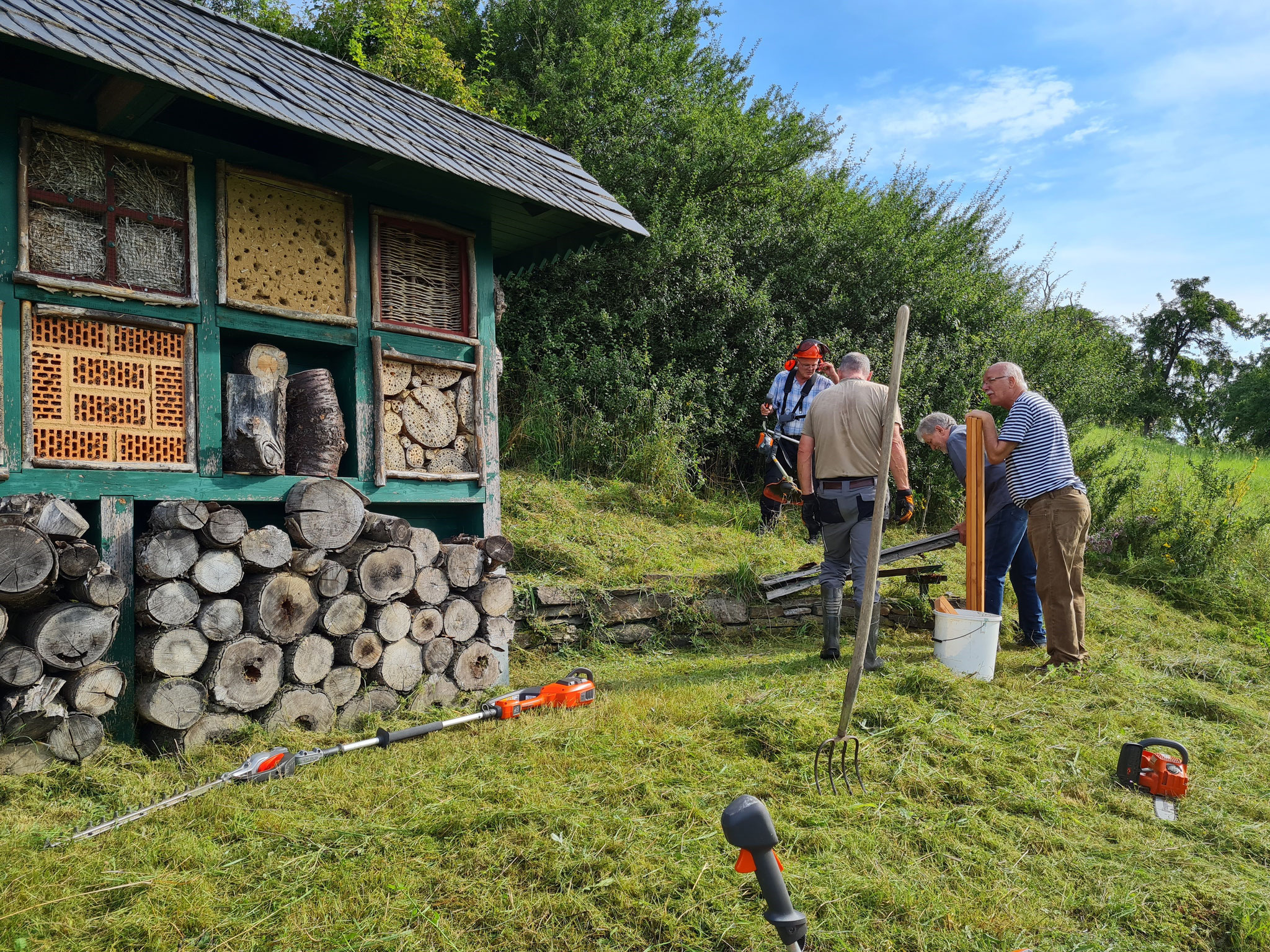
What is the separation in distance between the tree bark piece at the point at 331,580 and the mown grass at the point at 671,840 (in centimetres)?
76

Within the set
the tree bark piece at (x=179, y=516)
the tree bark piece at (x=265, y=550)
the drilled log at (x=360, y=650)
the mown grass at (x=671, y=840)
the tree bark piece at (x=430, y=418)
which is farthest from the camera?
the tree bark piece at (x=430, y=418)

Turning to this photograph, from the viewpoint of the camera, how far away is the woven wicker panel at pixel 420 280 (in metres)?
5.36

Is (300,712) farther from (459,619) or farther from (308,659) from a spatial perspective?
→ (459,619)

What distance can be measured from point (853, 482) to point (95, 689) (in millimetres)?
4376

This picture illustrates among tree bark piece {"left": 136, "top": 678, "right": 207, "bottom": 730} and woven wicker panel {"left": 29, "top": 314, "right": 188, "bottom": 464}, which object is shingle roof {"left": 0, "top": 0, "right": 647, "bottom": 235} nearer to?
woven wicker panel {"left": 29, "top": 314, "right": 188, "bottom": 464}

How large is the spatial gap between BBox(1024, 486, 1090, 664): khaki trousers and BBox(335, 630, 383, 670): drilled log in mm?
4257

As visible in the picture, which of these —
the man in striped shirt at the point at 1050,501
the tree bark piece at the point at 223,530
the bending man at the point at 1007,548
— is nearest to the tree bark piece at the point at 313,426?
the tree bark piece at the point at 223,530

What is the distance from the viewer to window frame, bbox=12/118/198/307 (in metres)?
3.92

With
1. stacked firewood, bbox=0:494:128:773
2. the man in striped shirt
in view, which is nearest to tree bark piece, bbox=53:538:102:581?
stacked firewood, bbox=0:494:128:773

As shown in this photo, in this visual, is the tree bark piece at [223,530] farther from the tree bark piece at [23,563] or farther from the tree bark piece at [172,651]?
the tree bark piece at [23,563]

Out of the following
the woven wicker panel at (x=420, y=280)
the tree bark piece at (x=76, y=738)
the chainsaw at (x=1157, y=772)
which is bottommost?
the chainsaw at (x=1157, y=772)

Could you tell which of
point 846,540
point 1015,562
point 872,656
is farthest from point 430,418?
point 1015,562

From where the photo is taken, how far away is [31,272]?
3.94 m

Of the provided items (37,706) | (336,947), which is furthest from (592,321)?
(336,947)
